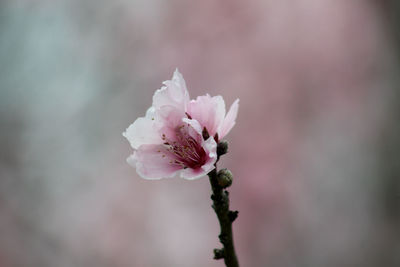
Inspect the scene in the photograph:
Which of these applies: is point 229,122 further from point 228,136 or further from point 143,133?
point 228,136

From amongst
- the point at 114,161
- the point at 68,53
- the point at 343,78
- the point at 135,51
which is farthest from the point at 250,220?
the point at 68,53

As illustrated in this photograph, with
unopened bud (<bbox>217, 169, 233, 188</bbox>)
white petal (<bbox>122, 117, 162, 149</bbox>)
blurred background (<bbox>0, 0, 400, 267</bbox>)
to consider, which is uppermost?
blurred background (<bbox>0, 0, 400, 267</bbox>)

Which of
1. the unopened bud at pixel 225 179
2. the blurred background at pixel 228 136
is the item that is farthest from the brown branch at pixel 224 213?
the blurred background at pixel 228 136

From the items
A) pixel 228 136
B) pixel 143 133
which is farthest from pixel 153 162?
pixel 228 136

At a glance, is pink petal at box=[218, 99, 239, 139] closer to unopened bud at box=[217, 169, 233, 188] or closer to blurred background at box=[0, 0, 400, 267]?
unopened bud at box=[217, 169, 233, 188]

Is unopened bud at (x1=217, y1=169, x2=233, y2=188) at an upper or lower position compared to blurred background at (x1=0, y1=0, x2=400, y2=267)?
lower

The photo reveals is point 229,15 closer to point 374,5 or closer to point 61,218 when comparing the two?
point 374,5

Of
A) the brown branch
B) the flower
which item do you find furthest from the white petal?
the brown branch
